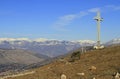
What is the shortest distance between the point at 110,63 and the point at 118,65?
10.2ft

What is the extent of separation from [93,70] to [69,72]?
12.2 ft

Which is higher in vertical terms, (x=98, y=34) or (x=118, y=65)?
(x=98, y=34)

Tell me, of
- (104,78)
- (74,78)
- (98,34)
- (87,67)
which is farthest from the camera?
(98,34)

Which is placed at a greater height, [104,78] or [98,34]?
[98,34]

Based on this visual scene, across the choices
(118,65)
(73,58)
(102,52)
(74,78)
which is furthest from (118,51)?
(74,78)

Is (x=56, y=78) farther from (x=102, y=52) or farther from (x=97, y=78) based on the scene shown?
(x=102, y=52)

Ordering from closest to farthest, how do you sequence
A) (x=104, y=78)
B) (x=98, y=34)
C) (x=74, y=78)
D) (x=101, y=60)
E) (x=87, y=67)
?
(x=104, y=78), (x=74, y=78), (x=87, y=67), (x=101, y=60), (x=98, y=34)

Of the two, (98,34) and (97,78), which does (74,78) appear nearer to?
(97,78)

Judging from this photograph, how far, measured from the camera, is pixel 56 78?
40688 millimetres

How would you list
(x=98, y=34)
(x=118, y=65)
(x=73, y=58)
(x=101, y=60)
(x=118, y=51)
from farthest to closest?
1. (x=98, y=34)
2. (x=73, y=58)
3. (x=118, y=51)
4. (x=101, y=60)
5. (x=118, y=65)

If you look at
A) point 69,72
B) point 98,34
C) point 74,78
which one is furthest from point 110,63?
point 98,34

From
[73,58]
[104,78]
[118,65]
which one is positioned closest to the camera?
[104,78]

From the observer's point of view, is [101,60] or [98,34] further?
[98,34]

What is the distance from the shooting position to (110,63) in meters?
48.8
